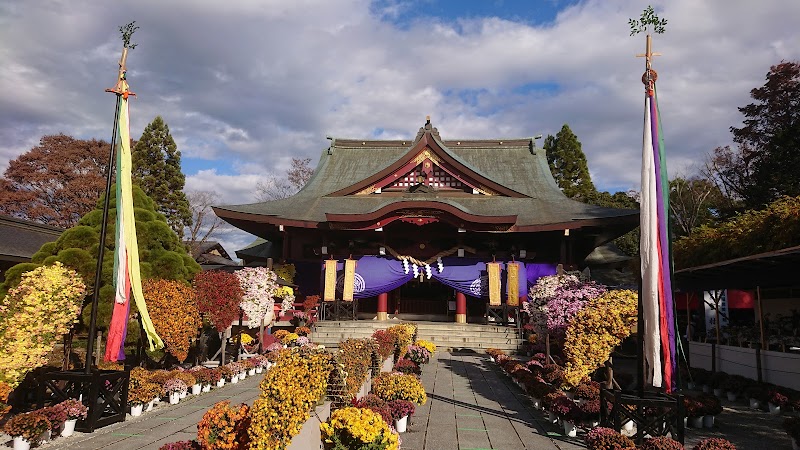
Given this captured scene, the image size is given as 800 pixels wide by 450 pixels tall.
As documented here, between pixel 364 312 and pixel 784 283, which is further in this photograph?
pixel 364 312

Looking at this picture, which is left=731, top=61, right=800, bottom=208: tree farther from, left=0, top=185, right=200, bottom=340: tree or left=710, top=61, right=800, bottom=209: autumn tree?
left=0, top=185, right=200, bottom=340: tree

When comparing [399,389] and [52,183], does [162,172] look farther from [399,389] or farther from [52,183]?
[399,389]

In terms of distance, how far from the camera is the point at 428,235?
27828mm

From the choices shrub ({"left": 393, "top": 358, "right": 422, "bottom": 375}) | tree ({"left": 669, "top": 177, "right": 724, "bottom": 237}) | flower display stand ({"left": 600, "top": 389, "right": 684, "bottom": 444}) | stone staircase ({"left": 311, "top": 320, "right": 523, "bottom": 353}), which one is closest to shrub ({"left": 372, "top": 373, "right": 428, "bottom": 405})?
flower display stand ({"left": 600, "top": 389, "right": 684, "bottom": 444})

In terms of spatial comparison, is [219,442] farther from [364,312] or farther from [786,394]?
[364,312]

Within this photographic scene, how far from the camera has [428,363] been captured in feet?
63.3

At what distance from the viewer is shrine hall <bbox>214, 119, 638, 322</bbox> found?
84.8 ft

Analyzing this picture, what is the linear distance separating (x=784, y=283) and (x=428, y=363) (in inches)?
450

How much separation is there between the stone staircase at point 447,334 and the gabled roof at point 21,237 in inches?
480

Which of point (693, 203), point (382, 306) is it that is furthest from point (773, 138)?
point (382, 306)

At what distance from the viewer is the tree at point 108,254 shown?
519 inches

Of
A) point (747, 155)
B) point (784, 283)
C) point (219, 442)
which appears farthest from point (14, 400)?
point (747, 155)

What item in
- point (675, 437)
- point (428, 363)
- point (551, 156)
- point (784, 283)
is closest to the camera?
point (675, 437)

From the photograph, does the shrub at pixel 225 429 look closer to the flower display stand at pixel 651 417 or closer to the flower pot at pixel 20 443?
the flower pot at pixel 20 443
